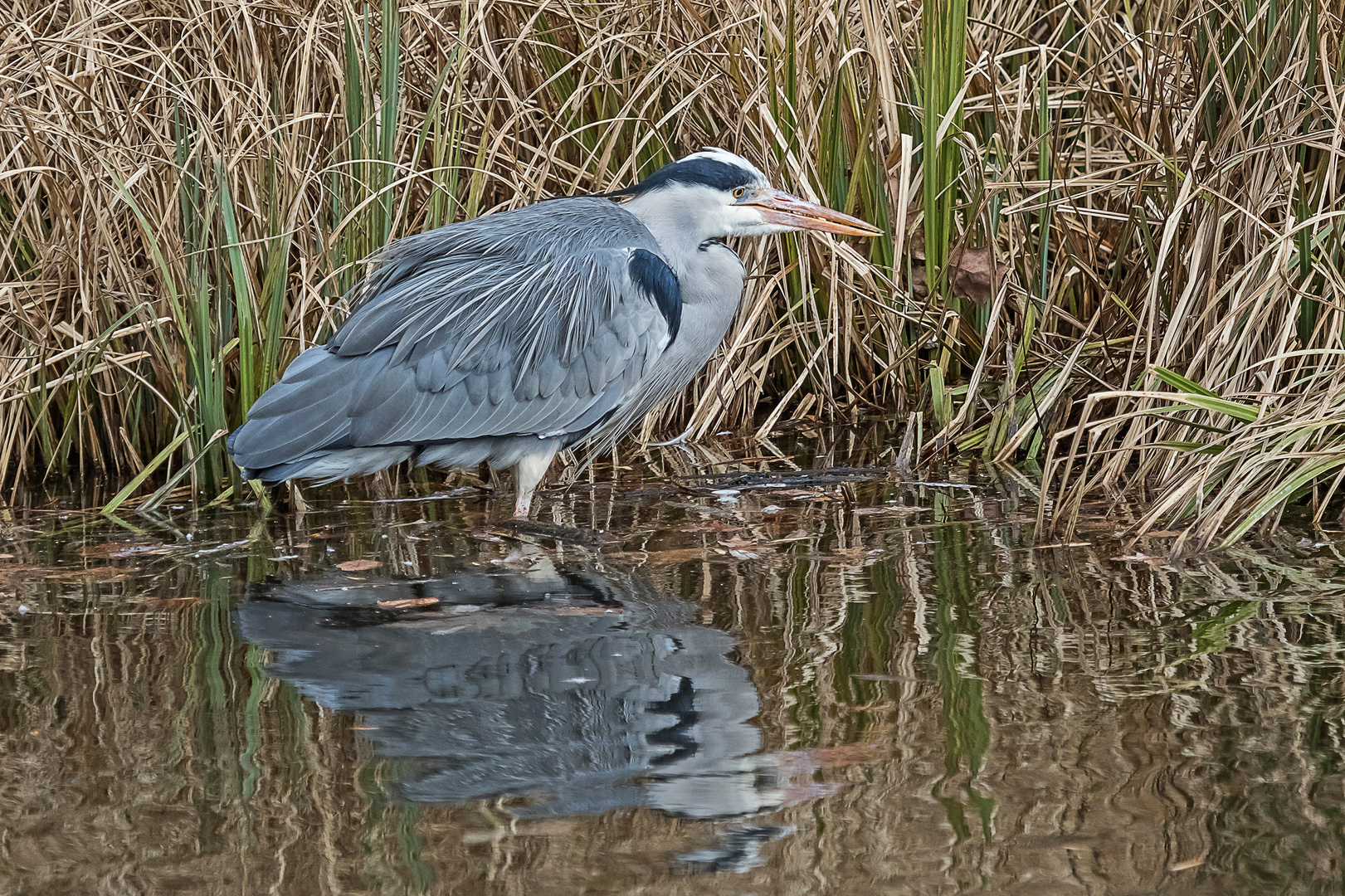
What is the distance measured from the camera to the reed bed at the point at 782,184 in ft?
12.9

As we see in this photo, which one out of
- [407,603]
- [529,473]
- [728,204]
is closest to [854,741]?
[407,603]

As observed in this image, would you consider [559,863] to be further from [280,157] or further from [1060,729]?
[280,157]

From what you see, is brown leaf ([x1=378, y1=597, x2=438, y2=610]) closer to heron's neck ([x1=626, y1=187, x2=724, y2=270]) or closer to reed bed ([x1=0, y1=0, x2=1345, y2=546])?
reed bed ([x1=0, y1=0, x2=1345, y2=546])

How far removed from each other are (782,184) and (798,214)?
71 centimetres

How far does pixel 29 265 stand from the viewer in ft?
15.9

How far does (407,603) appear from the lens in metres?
3.31

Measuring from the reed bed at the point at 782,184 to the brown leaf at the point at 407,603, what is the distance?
116 cm

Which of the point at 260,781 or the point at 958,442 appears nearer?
the point at 260,781

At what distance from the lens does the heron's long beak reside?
4.41 meters

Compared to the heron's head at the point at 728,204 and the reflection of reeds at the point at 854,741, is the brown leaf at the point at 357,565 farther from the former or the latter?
the heron's head at the point at 728,204

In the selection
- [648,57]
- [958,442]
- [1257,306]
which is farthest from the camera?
[648,57]

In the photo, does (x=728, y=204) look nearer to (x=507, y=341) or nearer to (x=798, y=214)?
(x=798, y=214)

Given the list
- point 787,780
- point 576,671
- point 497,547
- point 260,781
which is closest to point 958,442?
point 497,547

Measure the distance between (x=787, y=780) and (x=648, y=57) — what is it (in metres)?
3.43
